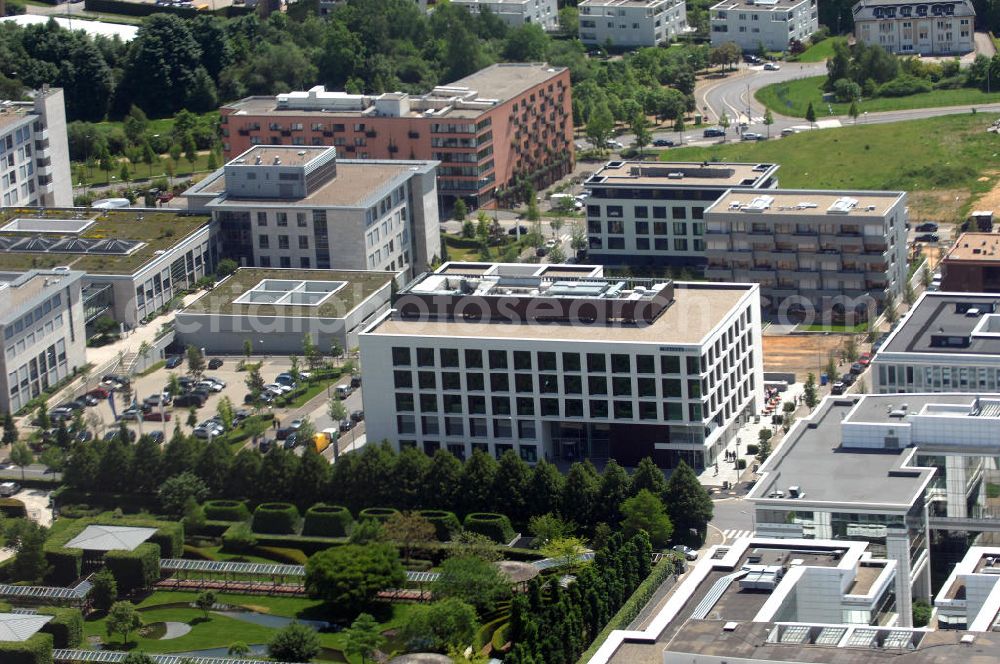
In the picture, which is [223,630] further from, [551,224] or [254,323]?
[551,224]

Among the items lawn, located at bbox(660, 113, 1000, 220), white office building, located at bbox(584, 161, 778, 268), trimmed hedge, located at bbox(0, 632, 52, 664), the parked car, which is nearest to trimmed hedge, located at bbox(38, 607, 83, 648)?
trimmed hedge, located at bbox(0, 632, 52, 664)

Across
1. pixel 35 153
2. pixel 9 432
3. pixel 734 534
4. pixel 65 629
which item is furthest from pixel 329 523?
pixel 35 153

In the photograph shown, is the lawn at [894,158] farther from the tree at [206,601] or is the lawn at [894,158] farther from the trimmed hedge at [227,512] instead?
the tree at [206,601]

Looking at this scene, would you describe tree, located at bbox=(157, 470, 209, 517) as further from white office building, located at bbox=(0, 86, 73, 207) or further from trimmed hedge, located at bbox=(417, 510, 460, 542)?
white office building, located at bbox=(0, 86, 73, 207)

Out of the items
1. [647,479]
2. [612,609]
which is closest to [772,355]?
[647,479]

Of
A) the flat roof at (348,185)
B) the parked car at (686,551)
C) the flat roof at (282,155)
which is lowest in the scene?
the parked car at (686,551)

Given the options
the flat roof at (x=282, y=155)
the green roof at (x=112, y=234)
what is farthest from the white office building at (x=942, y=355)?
the green roof at (x=112, y=234)
